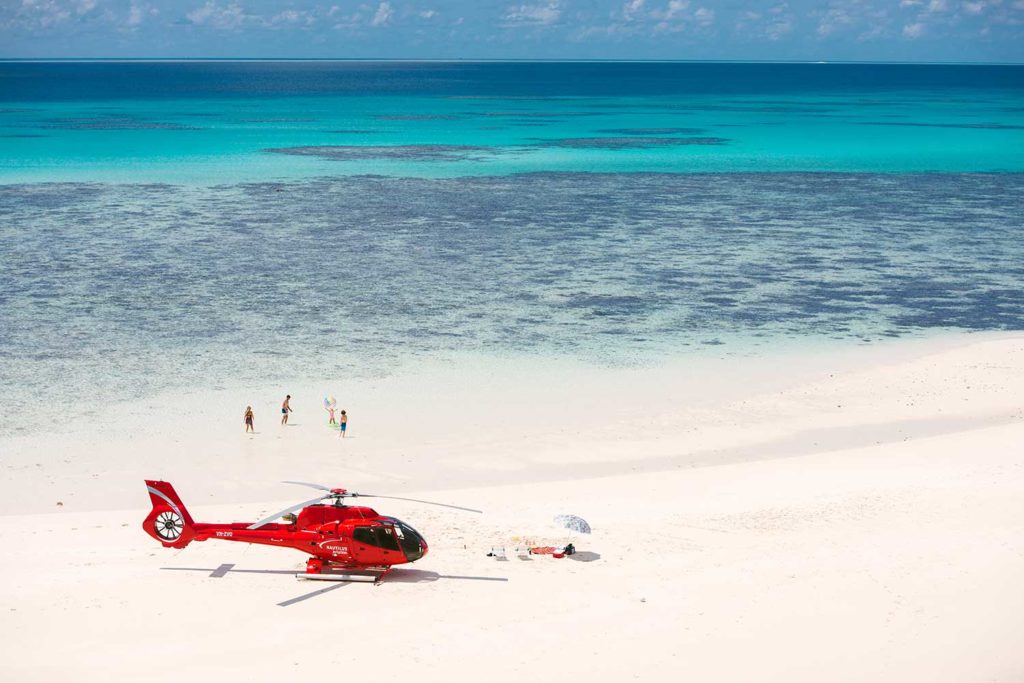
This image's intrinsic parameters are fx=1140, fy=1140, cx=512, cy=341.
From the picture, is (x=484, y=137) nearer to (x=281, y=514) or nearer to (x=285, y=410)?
(x=285, y=410)

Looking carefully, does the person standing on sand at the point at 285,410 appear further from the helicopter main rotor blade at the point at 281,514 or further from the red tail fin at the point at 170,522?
the helicopter main rotor blade at the point at 281,514

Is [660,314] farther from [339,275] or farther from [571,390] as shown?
[339,275]

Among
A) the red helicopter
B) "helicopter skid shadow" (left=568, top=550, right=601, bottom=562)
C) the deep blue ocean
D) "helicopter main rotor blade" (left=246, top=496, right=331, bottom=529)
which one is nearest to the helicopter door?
the red helicopter

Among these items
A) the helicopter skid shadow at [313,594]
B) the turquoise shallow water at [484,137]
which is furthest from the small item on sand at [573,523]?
the turquoise shallow water at [484,137]

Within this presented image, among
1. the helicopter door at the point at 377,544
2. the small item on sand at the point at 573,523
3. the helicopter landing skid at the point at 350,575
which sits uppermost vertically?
the helicopter door at the point at 377,544

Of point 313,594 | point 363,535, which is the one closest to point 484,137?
point 363,535

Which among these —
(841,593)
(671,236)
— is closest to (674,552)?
(841,593)
